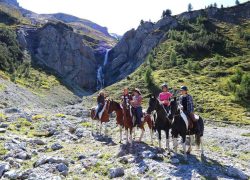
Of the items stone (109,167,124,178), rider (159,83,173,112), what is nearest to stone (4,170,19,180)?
stone (109,167,124,178)

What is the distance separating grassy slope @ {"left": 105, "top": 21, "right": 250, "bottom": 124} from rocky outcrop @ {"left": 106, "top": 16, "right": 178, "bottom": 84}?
14.5 meters

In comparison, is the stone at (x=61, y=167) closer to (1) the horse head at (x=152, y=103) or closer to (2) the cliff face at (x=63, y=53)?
(1) the horse head at (x=152, y=103)

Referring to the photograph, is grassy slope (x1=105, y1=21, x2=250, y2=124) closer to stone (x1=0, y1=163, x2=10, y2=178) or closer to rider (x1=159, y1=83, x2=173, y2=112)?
rider (x1=159, y1=83, x2=173, y2=112)

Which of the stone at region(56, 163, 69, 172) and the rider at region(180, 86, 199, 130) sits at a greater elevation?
the rider at region(180, 86, 199, 130)

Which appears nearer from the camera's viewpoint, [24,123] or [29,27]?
[24,123]

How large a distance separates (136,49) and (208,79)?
8207 cm

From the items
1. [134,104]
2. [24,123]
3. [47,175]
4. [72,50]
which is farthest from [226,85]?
[72,50]

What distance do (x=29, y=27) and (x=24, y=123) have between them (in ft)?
559

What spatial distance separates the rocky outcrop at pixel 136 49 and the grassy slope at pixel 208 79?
14.5 m

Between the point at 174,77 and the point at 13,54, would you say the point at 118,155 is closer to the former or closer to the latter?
the point at 174,77

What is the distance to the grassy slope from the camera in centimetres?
8088

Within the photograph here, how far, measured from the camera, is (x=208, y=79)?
11250cm

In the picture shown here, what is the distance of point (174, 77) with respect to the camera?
115m

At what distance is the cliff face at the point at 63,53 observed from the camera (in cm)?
17800
